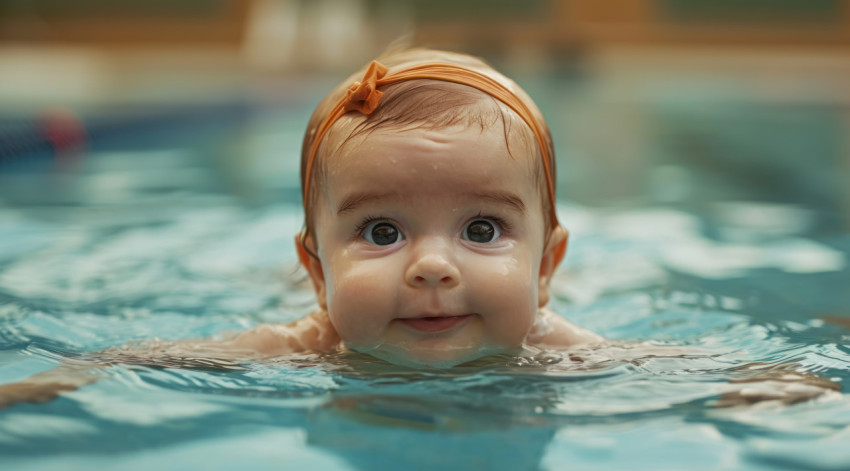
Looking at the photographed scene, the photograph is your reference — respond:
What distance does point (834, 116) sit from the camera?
8695mm

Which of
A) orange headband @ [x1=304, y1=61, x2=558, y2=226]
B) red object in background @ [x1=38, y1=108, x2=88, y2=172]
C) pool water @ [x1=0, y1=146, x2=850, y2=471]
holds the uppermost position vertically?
red object in background @ [x1=38, y1=108, x2=88, y2=172]

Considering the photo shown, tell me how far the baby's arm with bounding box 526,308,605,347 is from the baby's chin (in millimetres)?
282

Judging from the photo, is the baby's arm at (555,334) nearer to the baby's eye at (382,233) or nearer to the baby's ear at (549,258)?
the baby's ear at (549,258)

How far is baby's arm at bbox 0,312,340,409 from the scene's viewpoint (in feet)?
5.73

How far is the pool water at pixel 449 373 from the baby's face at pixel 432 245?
90 millimetres

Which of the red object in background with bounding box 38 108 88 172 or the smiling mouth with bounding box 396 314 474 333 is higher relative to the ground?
the red object in background with bounding box 38 108 88 172

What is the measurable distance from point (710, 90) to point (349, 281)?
10.9 meters

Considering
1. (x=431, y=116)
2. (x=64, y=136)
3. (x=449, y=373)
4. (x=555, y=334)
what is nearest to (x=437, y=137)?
(x=431, y=116)

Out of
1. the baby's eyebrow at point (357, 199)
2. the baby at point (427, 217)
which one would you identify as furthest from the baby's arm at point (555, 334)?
the baby's eyebrow at point (357, 199)

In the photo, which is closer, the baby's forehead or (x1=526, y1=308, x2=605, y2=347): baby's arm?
the baby's forehead

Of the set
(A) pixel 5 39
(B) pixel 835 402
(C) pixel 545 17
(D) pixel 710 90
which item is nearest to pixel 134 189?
(B) pixel 835 402

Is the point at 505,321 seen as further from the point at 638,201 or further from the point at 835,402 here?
the point at 638,201

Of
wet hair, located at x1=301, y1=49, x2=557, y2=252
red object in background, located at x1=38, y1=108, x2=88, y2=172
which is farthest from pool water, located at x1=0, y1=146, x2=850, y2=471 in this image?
red object in background, located at x1=38, y1=108, x2=88, y2=172

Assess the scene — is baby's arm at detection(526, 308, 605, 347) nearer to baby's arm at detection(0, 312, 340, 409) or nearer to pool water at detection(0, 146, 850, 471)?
pool water at detection(0, 146, 850, 471)
